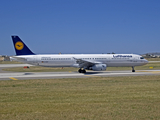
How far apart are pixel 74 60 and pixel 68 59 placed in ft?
3.46

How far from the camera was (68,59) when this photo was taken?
34.6 metres

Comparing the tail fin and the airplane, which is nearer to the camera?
the airplane

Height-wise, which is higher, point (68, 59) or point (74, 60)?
point (68, 59)

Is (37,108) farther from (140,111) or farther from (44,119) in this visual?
A: (140,111)

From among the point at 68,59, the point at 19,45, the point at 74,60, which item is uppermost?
the point at 19,45

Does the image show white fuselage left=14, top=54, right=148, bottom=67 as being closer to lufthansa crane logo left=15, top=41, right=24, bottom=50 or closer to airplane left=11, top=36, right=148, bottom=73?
airplane left=11, top=36, right=148, bottom=73

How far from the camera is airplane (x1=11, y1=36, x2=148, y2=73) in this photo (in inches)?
1329

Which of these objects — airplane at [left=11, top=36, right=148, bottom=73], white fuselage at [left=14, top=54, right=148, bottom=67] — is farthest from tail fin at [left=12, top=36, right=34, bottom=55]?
white fuselage at [left=14, top=54, right=148, bottom=67]

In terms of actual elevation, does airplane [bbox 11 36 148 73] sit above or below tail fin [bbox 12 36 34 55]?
below

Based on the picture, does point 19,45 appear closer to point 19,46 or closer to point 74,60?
point 19,46

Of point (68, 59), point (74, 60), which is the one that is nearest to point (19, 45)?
point (68, 59)

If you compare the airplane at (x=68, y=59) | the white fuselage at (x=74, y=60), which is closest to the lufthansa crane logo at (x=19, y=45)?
the airplane at (x=68, y=59)

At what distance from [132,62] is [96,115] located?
29.5 meters

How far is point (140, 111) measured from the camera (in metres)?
8.41
